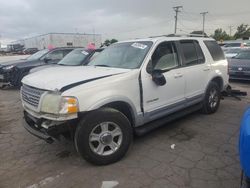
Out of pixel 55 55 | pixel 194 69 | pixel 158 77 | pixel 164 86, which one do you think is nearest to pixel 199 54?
pixel 194 69

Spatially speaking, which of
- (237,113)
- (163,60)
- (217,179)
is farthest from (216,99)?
(217,179)

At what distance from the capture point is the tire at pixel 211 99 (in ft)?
19.0

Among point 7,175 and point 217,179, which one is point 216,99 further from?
point 7,175

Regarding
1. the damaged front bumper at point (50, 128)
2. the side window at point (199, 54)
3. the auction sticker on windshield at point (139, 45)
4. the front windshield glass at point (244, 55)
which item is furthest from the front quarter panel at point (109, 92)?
the front windshield glass at point (244, 55)

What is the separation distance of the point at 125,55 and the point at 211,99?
2.53 metres

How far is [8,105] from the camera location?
785 centimetres

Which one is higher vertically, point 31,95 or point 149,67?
point 149,67

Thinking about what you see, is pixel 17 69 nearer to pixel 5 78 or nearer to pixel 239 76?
pixel 5 78

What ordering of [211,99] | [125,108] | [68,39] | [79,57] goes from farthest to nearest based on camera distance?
1. [68,39]
2. [79,57]
3. [211,99]
4. [125,108]

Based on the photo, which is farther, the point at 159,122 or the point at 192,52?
the point at 192,52

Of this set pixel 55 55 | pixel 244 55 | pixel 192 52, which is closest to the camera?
pixel 192 52

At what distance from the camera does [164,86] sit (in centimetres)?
449

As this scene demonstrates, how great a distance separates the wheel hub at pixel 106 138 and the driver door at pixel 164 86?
0.81 meters

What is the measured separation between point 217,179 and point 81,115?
1946 mm
